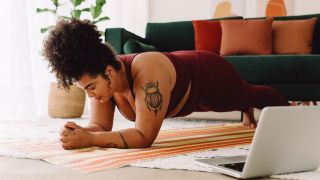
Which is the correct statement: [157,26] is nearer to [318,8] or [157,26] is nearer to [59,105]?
[59,105]

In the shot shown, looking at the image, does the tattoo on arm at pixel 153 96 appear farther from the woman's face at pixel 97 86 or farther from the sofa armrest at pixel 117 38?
the sofa armrest at pixel 117 38

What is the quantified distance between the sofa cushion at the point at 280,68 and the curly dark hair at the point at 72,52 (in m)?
1.63

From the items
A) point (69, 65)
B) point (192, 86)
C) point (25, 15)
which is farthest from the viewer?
point (25, 15)

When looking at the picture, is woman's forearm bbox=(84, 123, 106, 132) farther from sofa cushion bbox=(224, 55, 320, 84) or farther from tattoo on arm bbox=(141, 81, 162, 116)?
sofa cushion bbox=(224, 55, 320, 84)

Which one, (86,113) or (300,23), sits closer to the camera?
(300,23)

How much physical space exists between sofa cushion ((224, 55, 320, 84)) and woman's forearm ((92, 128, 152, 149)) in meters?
1.56

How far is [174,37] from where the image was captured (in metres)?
3.69

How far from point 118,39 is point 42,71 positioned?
2.97 ft

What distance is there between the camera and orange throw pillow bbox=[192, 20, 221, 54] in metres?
3.59

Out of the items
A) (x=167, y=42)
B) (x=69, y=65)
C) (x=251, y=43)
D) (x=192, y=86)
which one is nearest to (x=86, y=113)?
(x=167, y=42)

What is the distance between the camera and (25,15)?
3236mm

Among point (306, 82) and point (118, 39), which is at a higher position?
point (118, 39)

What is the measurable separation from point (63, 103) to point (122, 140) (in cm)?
190

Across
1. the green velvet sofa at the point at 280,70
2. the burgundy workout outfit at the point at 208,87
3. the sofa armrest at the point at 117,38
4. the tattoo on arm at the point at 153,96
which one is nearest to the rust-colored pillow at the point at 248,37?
the green velvet sofa at the point at 280,70
